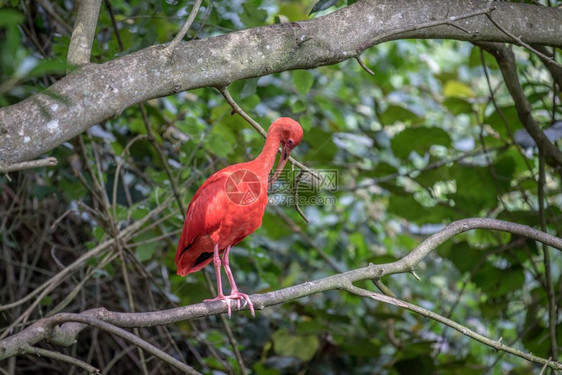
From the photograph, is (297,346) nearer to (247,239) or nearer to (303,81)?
(247,239)

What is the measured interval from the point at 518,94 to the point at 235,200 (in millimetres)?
1608

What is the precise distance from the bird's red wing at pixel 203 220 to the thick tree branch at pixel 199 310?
315 millimetres

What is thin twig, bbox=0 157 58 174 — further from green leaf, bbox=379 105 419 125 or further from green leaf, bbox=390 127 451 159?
green leaf, bbox=379 105 419 125

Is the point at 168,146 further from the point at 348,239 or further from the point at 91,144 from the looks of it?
the point at 348,239

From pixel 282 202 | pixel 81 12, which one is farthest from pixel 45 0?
pixel 282 202

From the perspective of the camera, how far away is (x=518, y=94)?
3234mm

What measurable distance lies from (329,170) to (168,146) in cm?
115

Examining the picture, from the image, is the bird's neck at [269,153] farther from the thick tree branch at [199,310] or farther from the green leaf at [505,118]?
the green leaf at [505,118]

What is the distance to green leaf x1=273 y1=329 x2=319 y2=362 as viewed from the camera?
4.39m

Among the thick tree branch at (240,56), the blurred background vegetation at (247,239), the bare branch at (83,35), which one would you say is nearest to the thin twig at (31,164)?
the thick tree branch at (240,56)

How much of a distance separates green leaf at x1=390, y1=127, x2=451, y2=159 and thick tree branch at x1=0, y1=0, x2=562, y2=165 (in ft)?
4.19

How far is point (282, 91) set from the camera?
16.4 ft

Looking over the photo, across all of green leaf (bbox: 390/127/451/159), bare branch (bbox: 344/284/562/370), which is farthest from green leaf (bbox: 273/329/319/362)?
bare branch (bbox: 344/284/562/370)

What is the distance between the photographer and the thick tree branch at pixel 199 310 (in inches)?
83.0
